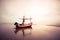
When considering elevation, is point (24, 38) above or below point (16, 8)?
below

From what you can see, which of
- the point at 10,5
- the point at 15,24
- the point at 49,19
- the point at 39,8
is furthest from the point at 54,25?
the point at 10,5

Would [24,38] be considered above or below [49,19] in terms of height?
below

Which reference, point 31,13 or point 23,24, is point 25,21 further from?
point 31,13

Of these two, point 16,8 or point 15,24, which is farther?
point 16,8

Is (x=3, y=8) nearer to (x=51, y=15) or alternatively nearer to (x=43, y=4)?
(x=43, y=4)

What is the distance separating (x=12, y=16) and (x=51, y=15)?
2.05 ft

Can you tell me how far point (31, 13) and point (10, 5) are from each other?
0.36 metres

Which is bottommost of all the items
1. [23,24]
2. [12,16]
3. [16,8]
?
[23,24]

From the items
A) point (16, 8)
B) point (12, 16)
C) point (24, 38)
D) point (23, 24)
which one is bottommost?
point (24, 38)

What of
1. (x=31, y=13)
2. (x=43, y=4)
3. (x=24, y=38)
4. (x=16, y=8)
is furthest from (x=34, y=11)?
(x=24, y=38)

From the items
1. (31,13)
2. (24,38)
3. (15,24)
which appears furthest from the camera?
(31,13)

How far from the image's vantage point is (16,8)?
64.6 inches

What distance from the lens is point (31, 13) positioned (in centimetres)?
163

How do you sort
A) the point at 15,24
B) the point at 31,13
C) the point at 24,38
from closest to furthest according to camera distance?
the point at 24,38, the point at 15,24, the point at 31,13
